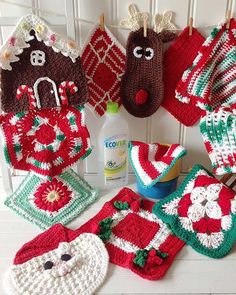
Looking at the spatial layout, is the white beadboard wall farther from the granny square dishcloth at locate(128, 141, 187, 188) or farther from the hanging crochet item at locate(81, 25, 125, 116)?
the granny square dishcloth at locate(128, 141, 187, 188)

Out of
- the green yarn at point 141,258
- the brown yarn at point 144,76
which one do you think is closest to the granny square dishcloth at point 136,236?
the green yarn at point 141,258

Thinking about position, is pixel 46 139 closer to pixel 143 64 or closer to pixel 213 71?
pixel 143 64

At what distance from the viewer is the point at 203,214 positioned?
87cm

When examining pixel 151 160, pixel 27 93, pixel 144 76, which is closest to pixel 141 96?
pixel 144 76

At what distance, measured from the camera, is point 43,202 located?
0.95 meters

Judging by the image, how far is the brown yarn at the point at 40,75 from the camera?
2.80 feet

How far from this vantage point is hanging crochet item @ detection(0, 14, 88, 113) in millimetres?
836

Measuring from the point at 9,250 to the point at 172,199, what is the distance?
1.33 feet

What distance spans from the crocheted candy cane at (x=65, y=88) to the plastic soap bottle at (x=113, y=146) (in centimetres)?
11

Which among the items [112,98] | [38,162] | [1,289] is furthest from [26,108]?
[1,289]

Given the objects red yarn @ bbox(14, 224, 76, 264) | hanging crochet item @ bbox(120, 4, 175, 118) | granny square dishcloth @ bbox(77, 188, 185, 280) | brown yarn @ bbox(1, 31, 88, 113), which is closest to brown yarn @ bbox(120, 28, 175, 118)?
hanging crochet item @ bbox(120, 4, 175, 118)

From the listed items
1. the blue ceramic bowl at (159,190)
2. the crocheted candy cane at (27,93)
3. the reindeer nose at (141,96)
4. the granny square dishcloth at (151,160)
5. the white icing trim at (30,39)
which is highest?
the white icing trim at (30,39)

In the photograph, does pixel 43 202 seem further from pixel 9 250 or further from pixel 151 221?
pixel 151 221

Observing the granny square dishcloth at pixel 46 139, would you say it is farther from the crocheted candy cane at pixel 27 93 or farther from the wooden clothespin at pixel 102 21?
the wooden clothespin at pixel 102 21
